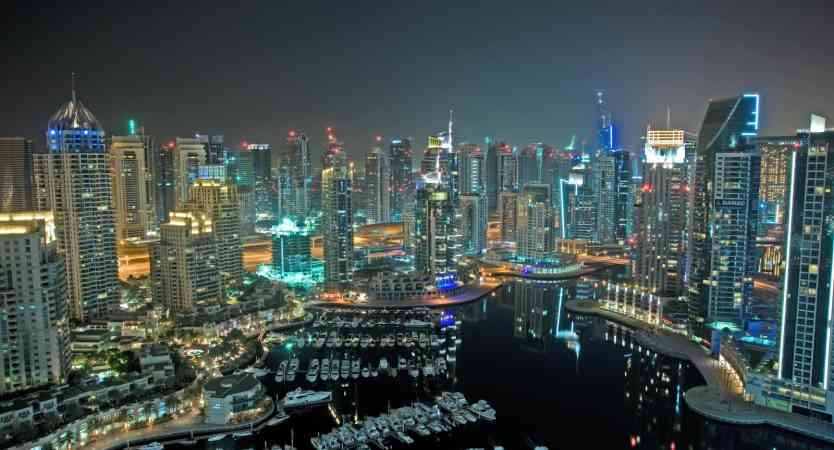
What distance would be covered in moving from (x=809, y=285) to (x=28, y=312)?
60.1 ft

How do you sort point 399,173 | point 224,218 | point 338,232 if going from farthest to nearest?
point 399,173, point 338,232, point 224,218

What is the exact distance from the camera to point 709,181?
70.3 feet

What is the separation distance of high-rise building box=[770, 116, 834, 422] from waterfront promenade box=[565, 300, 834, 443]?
467 mm

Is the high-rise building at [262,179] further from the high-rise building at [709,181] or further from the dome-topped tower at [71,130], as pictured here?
the high-rise building at [709,181]

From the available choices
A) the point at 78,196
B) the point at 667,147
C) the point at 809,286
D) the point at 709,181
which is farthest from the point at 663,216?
the point at 78,196

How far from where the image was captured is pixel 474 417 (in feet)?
47.6

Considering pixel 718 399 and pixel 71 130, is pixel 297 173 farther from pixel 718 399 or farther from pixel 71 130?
pixel 718 399

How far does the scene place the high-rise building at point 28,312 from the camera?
47.2ft

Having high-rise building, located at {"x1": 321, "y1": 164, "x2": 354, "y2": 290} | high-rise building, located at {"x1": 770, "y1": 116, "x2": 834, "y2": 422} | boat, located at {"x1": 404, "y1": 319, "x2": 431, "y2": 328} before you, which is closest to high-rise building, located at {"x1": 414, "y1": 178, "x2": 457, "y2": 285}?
high-rise building, located at {"x1": 321, "y1": 164, "x2": 354, "y2": 290}

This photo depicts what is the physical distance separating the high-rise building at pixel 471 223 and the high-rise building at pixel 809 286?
23.7 m

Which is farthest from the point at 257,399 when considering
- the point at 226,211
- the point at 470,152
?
the point at 470,152

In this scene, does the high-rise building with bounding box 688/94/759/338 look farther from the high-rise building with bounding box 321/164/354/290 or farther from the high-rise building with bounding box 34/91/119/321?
the high-rise building with bounding box 34/91/119/321

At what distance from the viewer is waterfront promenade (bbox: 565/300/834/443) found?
1365cm

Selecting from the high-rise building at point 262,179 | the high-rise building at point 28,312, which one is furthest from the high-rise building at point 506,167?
the high-rise building at point 28,312
